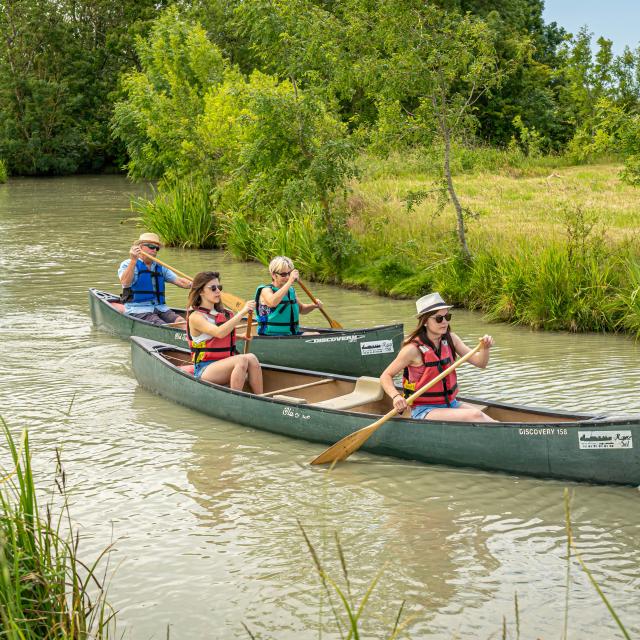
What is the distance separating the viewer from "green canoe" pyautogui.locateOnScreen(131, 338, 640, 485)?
6754 mm

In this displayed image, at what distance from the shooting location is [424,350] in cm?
748

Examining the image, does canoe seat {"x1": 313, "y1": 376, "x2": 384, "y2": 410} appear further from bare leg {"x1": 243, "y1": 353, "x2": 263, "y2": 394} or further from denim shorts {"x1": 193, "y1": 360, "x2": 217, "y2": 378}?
denim shorts {"x1": 193, "y1": 360, "x2": 217, "y2": 378}

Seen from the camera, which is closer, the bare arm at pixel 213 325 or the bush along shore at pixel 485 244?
the bare arm at pixel 213 325

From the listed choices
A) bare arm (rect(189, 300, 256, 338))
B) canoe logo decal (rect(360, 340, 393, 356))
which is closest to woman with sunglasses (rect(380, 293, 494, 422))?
bare arm (rect(189, 300, 256, 338))

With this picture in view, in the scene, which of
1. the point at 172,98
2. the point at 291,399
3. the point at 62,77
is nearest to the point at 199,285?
the point at 291,399

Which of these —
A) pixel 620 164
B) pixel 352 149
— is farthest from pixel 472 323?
pixel 620 164

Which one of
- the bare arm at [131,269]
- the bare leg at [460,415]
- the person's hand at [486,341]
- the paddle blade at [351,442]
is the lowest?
the paddle blade at [351,442]

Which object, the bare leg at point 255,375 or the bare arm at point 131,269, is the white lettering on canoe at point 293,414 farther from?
the bare arm at point 131,269

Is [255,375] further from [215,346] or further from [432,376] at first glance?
[432,376]

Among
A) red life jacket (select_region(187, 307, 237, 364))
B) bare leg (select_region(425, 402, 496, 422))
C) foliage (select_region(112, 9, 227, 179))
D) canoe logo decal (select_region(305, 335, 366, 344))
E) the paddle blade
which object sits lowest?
the paddle blade

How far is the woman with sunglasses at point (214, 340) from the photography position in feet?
29.3

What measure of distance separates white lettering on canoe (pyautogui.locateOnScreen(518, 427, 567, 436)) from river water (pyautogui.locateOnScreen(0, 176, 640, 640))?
39 cm

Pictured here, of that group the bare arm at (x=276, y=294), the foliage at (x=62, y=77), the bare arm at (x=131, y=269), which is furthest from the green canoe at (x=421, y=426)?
the foliage at (x=62, y=77)

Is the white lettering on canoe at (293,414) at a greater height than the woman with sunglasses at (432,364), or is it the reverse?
the woman with sunglasses at (432,364)
